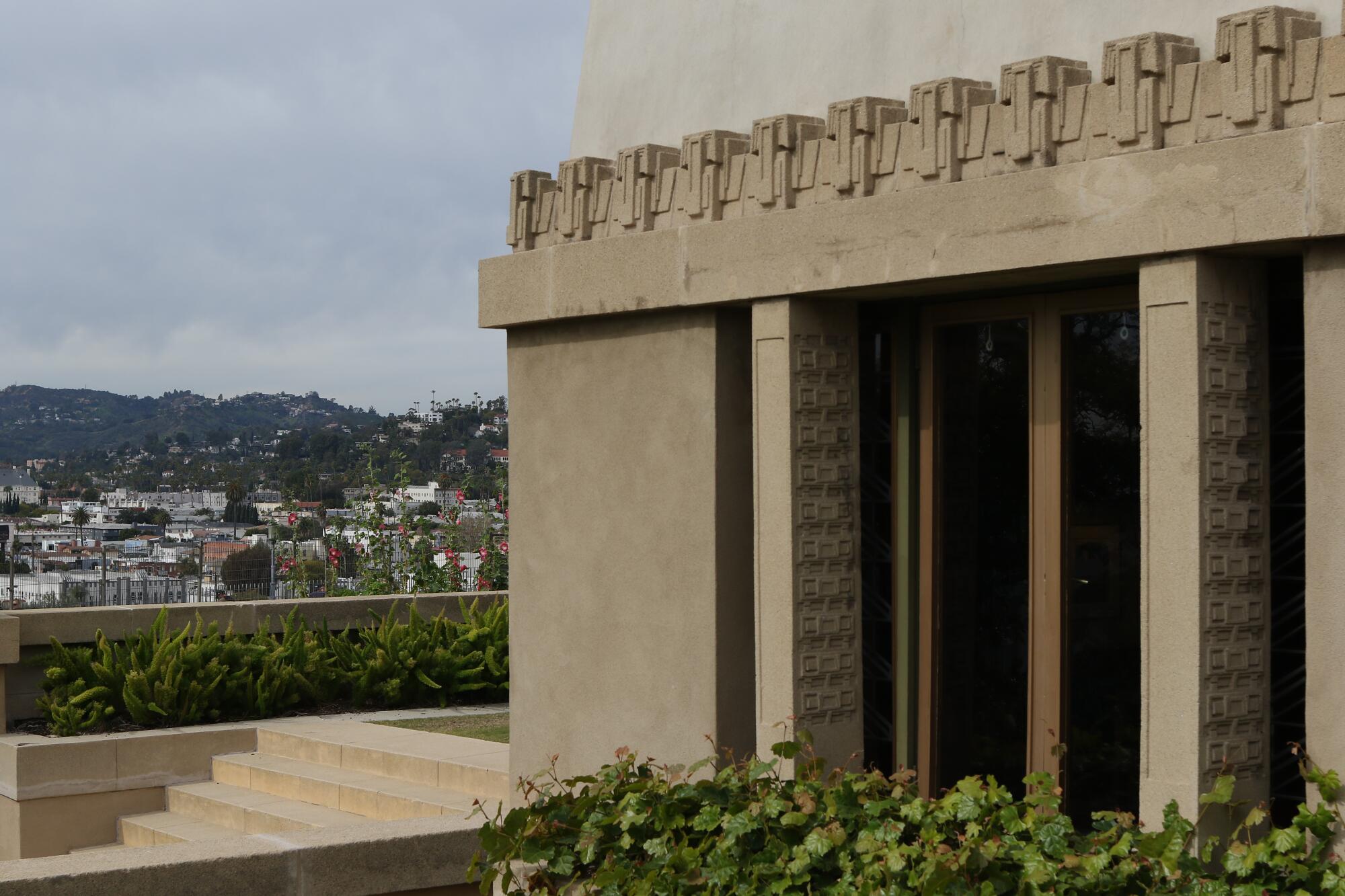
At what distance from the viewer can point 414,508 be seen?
68.6ft

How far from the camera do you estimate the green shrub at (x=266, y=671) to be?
13656 millimetres

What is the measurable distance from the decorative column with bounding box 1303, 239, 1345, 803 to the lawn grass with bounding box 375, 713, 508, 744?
7.89 metres

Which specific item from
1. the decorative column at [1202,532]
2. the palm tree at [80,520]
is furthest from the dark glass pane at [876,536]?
the palm tree at [80,520]

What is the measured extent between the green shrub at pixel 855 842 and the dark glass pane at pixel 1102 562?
1.03 feet

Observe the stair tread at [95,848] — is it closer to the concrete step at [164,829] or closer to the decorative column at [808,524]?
the concrete step at [164,829]

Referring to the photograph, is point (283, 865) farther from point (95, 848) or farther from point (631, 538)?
point (95, 848)

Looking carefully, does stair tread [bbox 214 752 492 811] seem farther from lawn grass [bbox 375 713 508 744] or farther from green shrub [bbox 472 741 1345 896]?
green shrub [bbox 472 741 1345 896]

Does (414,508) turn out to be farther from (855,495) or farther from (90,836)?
(855,495)

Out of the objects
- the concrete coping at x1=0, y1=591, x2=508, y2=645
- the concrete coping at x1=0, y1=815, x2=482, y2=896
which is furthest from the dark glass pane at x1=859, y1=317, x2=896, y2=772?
the concrete coping at x1=0, y1=591, x2=508, y2=645

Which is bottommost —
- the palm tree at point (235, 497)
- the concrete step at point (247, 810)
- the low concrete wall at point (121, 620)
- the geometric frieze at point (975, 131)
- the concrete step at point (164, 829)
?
the concrete step at point (164, 829)

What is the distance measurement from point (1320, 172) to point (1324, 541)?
4.43 ft

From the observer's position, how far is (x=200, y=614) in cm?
1525

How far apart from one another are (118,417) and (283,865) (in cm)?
15918

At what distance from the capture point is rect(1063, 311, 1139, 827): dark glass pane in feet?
22.2
